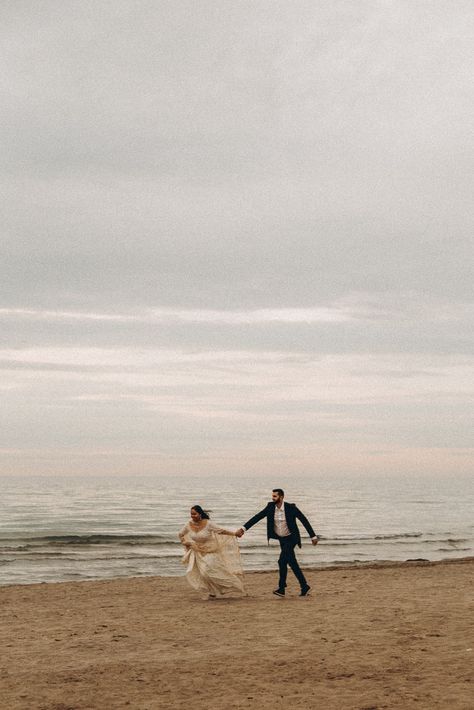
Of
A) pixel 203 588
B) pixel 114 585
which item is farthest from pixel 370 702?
pixel 114 585

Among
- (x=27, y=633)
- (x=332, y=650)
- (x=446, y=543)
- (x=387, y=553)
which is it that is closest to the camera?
(x=332, y=650)

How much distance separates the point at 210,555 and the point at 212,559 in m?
0.10

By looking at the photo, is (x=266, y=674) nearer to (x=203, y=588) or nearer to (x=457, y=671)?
(x=457, y=671)

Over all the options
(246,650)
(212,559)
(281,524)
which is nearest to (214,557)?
(212,559)

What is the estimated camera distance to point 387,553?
101 feet

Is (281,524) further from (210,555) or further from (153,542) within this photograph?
(153,542)

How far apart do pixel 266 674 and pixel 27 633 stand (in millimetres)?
5039

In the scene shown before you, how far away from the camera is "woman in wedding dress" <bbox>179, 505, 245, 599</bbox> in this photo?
14453mm

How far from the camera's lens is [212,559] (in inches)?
571

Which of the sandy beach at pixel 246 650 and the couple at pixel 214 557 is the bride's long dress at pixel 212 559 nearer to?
the couple at pixel 214 557

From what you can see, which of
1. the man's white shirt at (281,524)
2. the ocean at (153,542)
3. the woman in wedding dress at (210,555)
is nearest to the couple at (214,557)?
the woman in wedding dress at (210,555)

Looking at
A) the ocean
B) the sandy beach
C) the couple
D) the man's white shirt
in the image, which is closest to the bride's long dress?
the couple

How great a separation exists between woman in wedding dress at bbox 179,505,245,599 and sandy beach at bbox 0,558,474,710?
400 millimetres

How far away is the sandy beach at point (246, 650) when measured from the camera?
25.1ft
